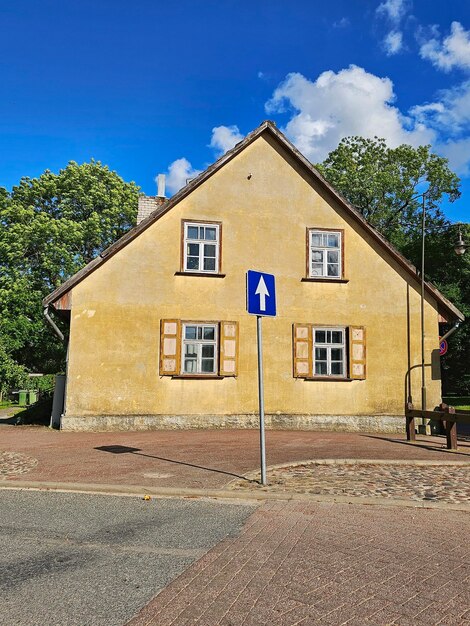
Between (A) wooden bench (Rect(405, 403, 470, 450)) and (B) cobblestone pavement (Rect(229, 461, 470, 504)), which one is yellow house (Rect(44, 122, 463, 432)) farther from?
(B) cobblestone pavement (Rect(229, 461, 470, 504))

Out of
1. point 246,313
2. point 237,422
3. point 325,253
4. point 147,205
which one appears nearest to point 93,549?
point 237,422

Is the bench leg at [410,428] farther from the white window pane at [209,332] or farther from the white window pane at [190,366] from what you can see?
the white window pane at [190,366]

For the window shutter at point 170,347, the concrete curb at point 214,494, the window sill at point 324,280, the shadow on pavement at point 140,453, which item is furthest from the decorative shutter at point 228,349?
the concrete curb at point 214,494

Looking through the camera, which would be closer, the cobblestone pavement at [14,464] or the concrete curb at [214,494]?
the concrete curb at [214,494]

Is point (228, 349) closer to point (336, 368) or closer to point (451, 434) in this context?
point (336, 368)

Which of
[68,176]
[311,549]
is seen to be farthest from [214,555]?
[68,176]

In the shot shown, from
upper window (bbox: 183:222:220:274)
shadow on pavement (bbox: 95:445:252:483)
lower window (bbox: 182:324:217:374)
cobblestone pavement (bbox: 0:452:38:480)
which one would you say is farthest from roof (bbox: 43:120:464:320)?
cobblestone pavement (bbox: 0:452:38:480)

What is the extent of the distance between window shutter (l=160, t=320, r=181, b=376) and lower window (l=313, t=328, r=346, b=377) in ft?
13.3

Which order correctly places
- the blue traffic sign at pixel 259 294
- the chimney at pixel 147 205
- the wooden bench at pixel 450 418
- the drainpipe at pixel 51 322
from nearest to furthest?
1. the blue traffic sign at pixel 259 294
2. the wooden bench at pixel 450 418
3. the drainpipe at pixel 51 322
4. the chimney at pixel 147 205

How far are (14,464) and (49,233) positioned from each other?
26.5 m

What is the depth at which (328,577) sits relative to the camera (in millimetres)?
4016

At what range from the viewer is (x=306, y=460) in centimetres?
941

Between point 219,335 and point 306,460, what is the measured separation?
6.27 metres

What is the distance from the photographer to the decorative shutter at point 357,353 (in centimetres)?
1542
